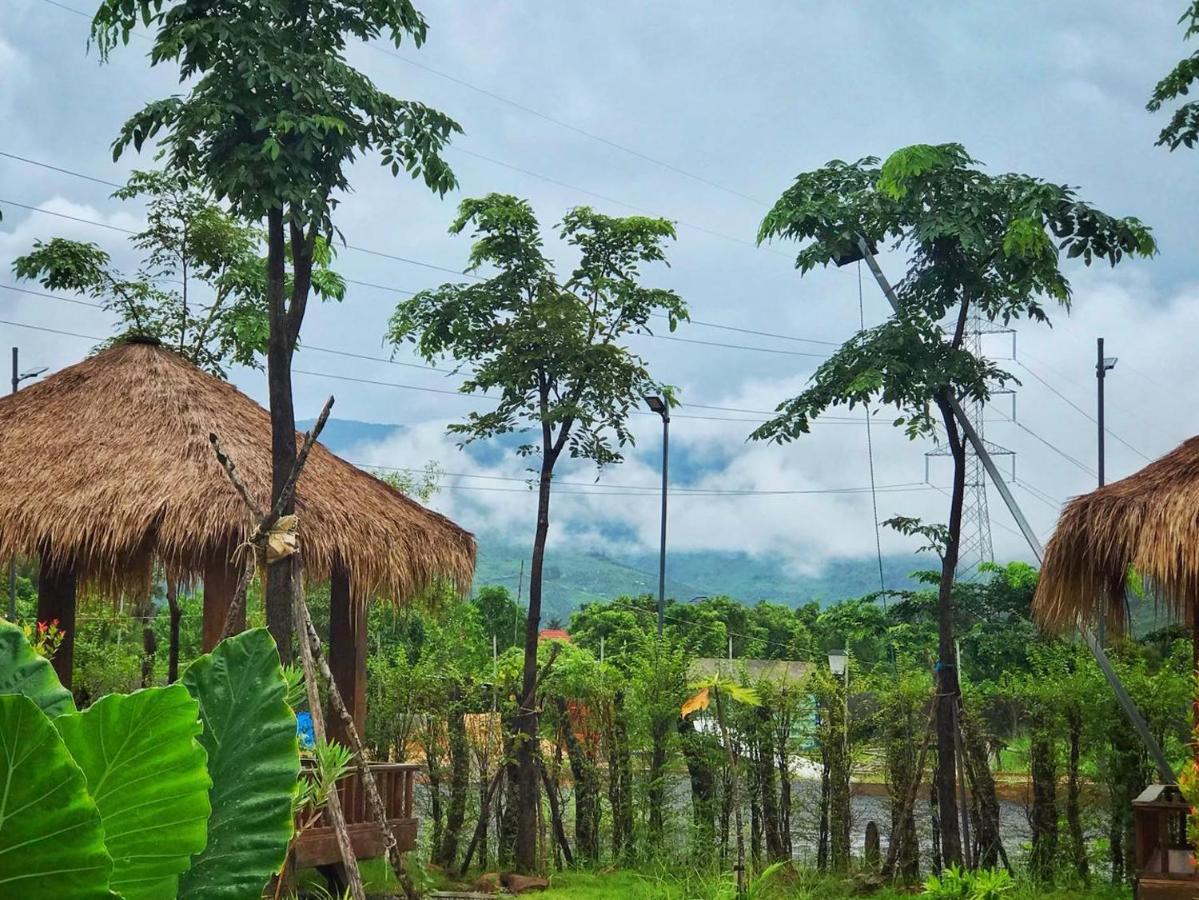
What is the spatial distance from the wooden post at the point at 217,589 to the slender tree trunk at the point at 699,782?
120 inches

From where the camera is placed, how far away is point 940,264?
8.34 m

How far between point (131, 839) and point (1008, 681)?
8.30 m

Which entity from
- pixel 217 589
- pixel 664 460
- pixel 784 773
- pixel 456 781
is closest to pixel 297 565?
pixel 217 589

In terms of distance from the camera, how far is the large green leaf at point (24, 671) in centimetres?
98

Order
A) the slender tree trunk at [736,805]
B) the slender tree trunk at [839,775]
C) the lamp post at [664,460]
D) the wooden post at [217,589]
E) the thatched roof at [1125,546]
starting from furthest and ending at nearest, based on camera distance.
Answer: the lamp post at [664,460] → the slender tree trunk at [839,775] → the wooden post at [217,589] → the slender tree trunk at [736,805] → the thatched roof at [1125,546]

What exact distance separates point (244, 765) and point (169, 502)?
635 centimetres

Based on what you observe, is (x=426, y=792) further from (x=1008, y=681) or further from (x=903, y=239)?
(x=903, y=239)

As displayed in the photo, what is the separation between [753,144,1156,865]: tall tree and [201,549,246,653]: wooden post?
3.31 metres

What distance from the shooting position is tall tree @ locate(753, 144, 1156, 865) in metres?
7.81

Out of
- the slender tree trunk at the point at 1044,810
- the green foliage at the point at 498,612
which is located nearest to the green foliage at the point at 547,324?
the slender tree trunk at the point at 1044,810

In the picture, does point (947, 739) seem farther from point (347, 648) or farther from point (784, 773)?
point (347, 648)

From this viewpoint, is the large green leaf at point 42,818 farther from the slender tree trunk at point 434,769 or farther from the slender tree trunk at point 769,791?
the slender tree trunk at point 434,769

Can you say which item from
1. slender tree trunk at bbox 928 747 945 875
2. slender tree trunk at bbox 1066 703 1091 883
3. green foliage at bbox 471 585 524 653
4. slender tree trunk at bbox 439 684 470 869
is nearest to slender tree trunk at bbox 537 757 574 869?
slender tree trunk at bbox 439 684 470 869

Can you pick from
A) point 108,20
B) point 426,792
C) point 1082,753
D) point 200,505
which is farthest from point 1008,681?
point 108,20
